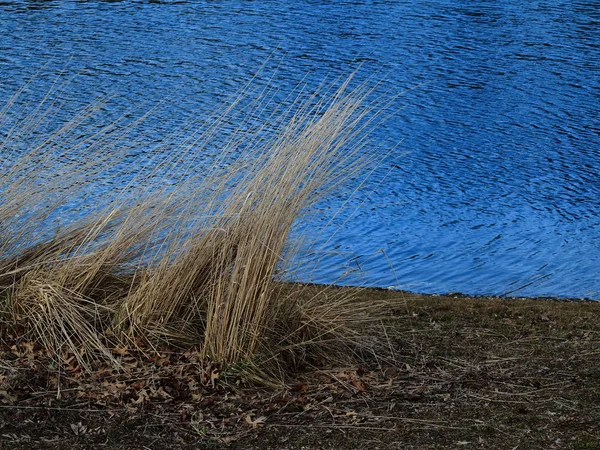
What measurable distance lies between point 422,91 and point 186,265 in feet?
37.9

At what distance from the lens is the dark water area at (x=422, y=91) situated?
32.5 feet

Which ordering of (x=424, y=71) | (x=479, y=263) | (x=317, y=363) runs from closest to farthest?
1. (x=317, y=363)
2. (x=479, y=263)
3. (x=424, y=71)

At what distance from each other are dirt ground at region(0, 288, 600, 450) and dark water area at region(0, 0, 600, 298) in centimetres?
98

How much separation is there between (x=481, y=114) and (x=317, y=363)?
10426mm

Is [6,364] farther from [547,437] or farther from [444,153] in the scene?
[444,153]

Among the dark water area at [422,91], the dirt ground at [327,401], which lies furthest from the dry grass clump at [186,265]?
the dark water area at [422,91]

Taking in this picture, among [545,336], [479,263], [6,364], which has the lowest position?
[479,263]

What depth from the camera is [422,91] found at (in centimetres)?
1611

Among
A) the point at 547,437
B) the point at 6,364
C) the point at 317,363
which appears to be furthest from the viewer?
the point at 317,363

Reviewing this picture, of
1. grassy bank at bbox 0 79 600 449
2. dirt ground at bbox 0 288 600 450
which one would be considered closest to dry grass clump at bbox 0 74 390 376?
grassy bank at bbox 0 79 600 449

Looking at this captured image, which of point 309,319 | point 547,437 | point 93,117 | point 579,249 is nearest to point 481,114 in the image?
point 579,249

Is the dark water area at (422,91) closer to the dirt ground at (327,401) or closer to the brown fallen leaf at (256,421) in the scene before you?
the dirt ground at (327,401)

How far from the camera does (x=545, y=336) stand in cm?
609

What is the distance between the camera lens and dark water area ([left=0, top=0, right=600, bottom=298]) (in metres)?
9.91
